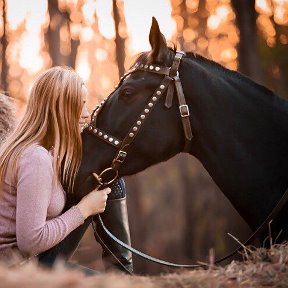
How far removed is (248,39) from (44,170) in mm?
10589

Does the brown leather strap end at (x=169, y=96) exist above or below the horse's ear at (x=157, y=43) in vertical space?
below

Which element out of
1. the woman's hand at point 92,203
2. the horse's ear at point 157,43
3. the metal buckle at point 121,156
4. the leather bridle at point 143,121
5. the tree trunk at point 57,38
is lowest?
the woman's hand at point 92,203

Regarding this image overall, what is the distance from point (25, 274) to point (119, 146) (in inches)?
96.4

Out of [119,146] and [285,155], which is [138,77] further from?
[285,155]

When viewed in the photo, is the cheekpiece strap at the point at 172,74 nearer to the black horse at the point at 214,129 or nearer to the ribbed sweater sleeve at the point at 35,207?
the black horse at the point at 214,129

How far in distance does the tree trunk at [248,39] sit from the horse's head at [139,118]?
9.20 metres

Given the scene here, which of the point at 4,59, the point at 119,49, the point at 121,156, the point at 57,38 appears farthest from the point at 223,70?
the point at 4,59

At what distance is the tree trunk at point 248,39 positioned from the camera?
12.8 meters

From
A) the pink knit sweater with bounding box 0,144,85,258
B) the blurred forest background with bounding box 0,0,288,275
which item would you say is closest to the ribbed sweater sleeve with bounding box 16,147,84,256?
the pink knit sweater with bounding box 0,144,85,258

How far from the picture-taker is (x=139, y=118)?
12.8 ft

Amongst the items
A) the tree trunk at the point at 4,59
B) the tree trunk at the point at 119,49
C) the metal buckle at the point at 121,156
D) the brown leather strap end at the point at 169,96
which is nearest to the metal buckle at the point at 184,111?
the brown leather strap end at the point at 169,96

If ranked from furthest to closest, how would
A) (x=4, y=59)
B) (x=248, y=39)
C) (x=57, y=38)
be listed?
(x=4, y=59)
(x=57, y=38)
(x=248, y=39)

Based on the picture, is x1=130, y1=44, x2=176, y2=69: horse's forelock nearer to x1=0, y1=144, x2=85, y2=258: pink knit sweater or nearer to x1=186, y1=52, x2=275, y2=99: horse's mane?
x1=186, y1=52, x2=275, y2=99: horse's mane

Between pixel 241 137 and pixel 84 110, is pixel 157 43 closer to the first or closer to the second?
pixel 84 110
